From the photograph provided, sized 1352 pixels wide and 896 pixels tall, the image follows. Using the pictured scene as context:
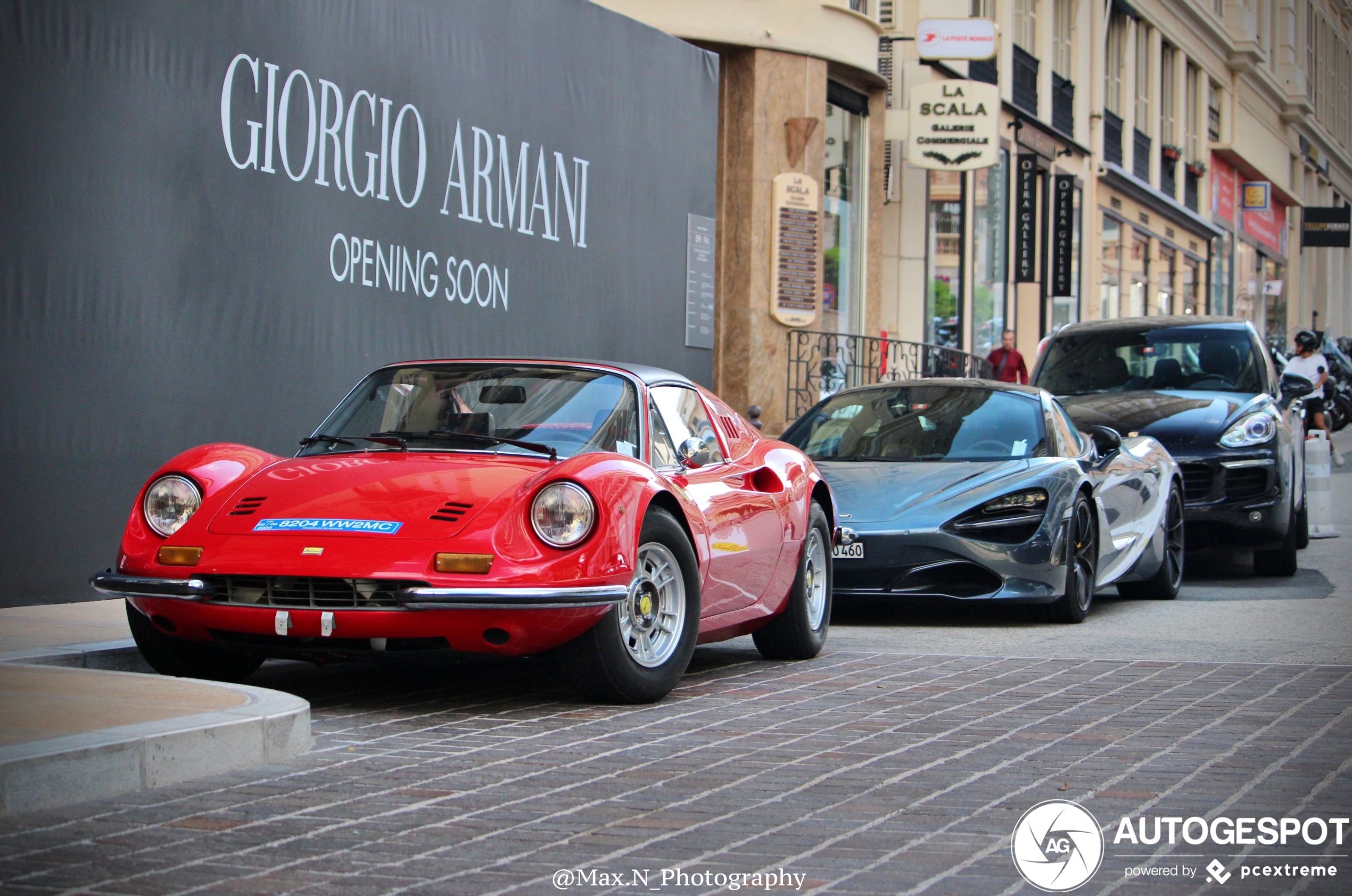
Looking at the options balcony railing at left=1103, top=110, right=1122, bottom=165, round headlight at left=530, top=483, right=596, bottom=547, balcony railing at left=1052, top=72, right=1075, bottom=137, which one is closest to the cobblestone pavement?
round headlight at left=530, top=483, right=596, bottom=547

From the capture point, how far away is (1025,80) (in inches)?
1126

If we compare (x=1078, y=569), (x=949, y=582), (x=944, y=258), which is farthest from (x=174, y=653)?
(x=944, y=258)

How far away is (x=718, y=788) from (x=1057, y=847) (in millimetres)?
1033

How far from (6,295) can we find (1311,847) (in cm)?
656

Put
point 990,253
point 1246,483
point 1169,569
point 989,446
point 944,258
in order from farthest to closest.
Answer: point 990,253 < point 944,258 < point 1246,483 < point 1169,569 < point 989,446

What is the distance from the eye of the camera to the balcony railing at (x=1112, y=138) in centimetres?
3422

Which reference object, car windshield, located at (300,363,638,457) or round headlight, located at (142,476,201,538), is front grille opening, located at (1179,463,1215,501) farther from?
round headlight, located at (142,476,201,538)

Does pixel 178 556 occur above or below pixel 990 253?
below

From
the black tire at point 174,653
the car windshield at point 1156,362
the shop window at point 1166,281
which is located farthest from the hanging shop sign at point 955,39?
the shop window at point 1166,281

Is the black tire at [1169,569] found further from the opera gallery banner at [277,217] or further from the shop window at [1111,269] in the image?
the shop window at [1111,269]

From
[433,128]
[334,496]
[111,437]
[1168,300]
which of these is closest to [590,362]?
[334,496]

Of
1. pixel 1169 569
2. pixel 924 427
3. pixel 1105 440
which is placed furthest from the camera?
pixel 1169 569

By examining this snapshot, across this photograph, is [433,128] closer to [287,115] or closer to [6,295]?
[287,115]

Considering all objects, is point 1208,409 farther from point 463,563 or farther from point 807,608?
point 463,563
